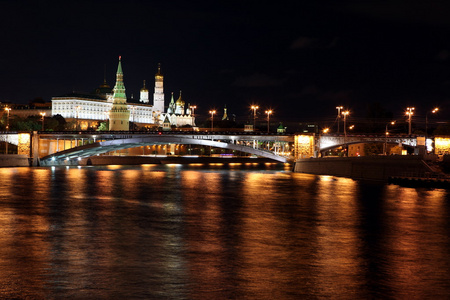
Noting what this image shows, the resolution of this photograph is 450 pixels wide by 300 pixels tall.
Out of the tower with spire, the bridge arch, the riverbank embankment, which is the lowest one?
the riverbank embankment

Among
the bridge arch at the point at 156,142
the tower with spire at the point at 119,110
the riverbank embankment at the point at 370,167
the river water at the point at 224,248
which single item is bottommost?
the river water at the point at 224,248

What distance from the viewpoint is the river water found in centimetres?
1325

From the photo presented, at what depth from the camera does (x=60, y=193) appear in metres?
39.0

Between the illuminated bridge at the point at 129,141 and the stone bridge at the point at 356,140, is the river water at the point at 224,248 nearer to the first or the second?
the stone bridge at the point at 356,140

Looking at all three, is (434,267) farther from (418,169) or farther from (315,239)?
(418,169)

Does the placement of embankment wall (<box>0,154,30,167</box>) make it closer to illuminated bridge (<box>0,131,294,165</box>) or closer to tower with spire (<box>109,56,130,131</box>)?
illuminated bridge (<box>0,131,294,165</box>)

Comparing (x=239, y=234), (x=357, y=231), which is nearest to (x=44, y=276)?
(x=239, y=234)

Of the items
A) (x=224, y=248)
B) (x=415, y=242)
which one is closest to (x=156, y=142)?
(x=415, y=242)

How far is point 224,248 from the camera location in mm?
18125

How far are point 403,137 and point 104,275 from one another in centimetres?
6380

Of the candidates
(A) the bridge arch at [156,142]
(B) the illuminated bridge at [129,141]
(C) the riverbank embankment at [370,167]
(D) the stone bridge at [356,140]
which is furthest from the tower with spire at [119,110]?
(C) the riverbank embankment at [370,167]

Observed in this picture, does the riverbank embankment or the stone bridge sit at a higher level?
the stone bridge

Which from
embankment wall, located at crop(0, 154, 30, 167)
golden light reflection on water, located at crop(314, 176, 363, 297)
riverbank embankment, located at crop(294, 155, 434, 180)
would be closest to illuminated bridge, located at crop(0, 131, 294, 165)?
embankment wall, located at crop(0, 154, 30, 167)

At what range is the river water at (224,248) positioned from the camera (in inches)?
522
